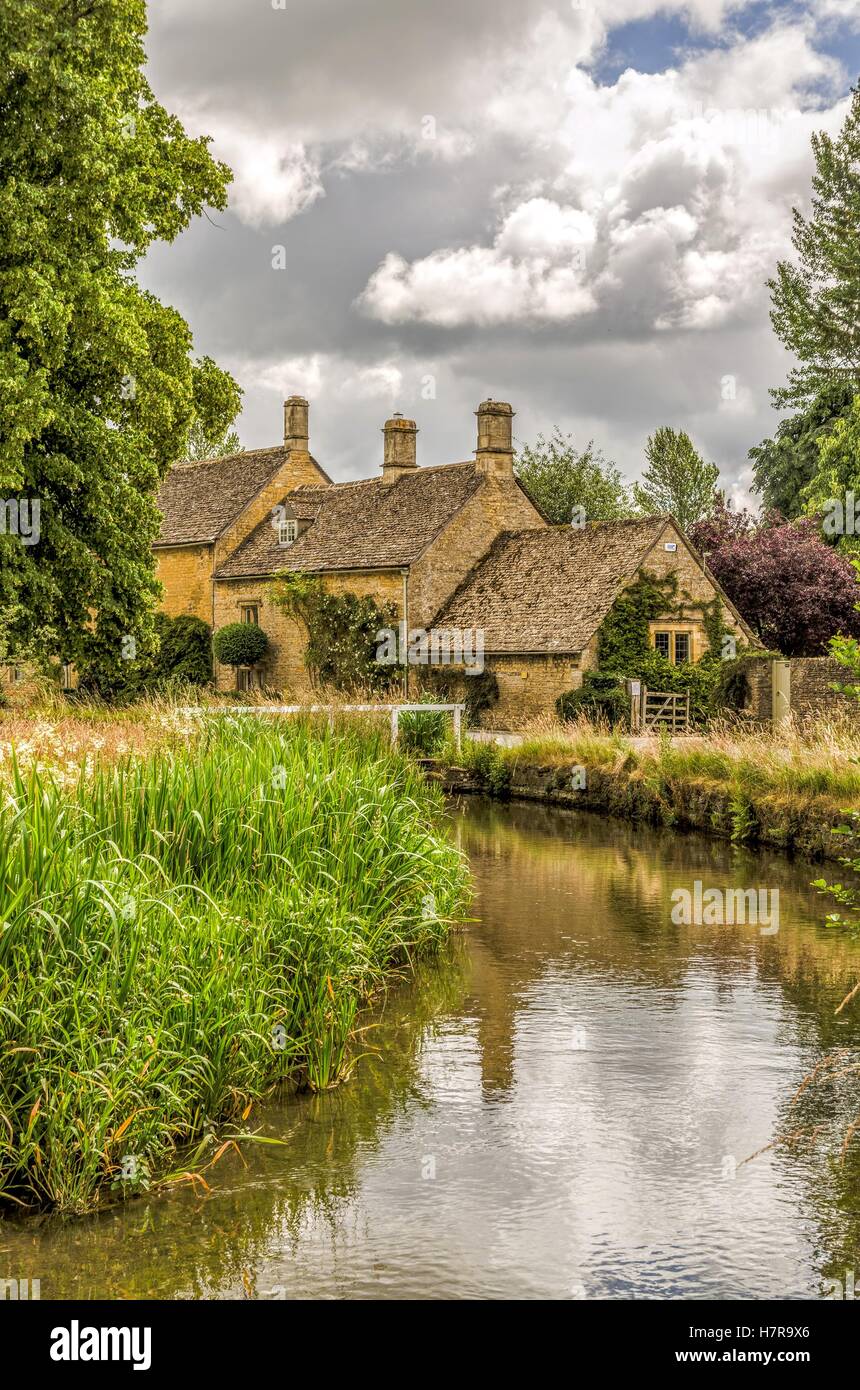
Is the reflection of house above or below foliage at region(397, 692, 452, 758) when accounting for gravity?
above

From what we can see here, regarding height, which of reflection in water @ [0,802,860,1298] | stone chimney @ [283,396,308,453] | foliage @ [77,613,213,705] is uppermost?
stone chimney @ [283,396,308,453]

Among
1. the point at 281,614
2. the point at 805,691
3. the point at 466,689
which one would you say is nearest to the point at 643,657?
the point at 466,689

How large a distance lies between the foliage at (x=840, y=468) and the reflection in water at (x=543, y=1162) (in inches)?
1402

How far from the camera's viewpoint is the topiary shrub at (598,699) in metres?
33.6

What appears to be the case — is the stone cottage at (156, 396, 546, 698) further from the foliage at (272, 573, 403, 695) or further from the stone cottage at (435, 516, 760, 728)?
the stone cottage at (435, 516, 760, 728)

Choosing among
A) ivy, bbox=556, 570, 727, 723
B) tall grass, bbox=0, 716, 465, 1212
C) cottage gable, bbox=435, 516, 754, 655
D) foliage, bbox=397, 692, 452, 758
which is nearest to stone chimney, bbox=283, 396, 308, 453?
cottage gable, bbox=435, 516, 754, 655

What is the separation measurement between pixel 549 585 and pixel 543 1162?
31.1 metres

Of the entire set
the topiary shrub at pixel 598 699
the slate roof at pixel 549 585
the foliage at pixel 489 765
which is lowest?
the foliage at pixel 489 765

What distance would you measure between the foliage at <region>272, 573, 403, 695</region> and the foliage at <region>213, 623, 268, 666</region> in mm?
1914

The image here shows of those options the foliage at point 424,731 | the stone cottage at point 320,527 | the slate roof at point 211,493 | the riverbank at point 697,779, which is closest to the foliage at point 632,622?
the riverbank at point 697,779

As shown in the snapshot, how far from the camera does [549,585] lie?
1491 inches

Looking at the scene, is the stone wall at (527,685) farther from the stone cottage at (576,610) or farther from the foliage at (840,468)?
the foliage at (840,468)

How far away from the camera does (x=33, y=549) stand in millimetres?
24344

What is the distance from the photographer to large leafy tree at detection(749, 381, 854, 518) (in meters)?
54.0
